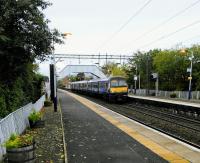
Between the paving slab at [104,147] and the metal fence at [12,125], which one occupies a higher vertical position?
the metal fence at [12,125]

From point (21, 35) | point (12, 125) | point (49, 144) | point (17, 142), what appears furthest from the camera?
point (21, 35)

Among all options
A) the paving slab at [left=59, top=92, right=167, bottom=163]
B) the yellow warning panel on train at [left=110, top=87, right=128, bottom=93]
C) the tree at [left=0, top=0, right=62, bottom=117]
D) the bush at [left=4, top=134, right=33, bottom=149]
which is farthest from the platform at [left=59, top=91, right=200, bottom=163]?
the yellow warning panel on train at [left=110, top=87, right=128, bottom=93]

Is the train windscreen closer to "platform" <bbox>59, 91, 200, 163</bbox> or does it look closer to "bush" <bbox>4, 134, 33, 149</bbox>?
"platform" <bbox>59, 91, 200, 163</bbox>

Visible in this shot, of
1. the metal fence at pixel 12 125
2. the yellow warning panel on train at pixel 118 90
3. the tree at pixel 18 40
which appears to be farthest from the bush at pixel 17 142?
the yellow warning panel on train at pixel 118 90

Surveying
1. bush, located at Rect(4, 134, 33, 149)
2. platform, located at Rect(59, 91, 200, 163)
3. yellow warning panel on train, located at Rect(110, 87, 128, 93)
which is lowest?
platform, located at Rect(59, 91, 200, 163)

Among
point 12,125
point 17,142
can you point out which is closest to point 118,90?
point 12,125

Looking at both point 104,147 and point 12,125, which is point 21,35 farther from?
point 104,147

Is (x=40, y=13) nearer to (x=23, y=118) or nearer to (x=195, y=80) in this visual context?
(x=23, y=118)

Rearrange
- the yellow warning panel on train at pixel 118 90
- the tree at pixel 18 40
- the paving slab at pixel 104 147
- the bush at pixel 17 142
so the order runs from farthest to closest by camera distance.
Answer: the yellow warning panel on train at pixel 118 90 < the tree at pixel 18 40 < the paving slab at pixel 104 147 < the bush at pixel 17 142

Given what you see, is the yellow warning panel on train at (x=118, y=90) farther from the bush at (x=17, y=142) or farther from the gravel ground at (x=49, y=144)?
the bush at (x=17, y=142)

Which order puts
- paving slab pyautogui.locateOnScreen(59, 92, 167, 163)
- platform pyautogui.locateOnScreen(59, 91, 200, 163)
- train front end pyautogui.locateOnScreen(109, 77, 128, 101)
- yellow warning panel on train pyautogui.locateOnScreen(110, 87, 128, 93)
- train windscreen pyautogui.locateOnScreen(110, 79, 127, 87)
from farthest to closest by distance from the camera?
1. train windscreen pyautogui.locateOnScreen(110, 79, 127, 87)
2. train front end pyautogui.locateOnScreen(109, 77, 128, 101)
3. yellow warning panel on train pyautogui.locateOnScreen(110, 87, 128, 93)
4. platform pyautogui.locateOnScreen(59, 91, 200, 163)
5. paving slab pyautogui.locateOnScreen(59, 92, 167, 163)

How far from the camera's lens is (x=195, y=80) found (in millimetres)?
57000

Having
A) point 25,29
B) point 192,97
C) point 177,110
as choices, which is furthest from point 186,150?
point 192,97

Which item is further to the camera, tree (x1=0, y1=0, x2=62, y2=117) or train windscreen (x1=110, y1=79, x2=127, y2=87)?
train windscreen (x1=110, y1=79, x2=127, y2=87)
